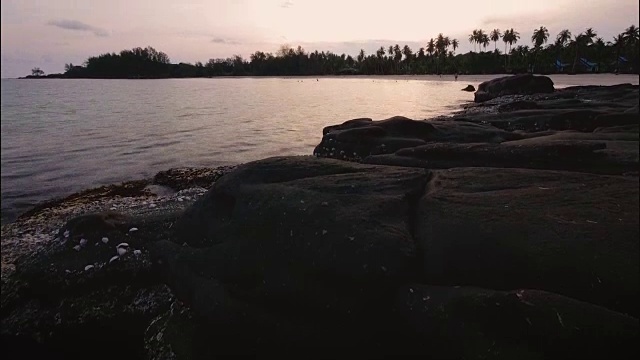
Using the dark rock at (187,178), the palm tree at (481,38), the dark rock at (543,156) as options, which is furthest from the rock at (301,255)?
the palm tree at (481,38)

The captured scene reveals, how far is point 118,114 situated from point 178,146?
24.7 metres

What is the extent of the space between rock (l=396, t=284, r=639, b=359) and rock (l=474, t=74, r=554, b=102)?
147 ft

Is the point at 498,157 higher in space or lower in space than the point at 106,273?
higher

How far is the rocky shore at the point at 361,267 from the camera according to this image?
4594 mm

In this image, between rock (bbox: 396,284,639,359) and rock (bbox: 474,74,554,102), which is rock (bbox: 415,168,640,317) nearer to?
rock (bbox: 396,284,639,359)

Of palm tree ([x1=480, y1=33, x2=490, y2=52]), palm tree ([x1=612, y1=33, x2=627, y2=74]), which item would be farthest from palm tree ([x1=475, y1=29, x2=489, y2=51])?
palm tree ([x1=612, y1=33, x2=627, y2=74])

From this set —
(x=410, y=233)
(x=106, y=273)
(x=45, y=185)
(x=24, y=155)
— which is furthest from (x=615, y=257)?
(x=24, y=155)

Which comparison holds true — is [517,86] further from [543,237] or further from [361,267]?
[361,267]

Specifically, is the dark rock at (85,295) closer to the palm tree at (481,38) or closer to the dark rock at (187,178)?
the dark rock at (187,178)

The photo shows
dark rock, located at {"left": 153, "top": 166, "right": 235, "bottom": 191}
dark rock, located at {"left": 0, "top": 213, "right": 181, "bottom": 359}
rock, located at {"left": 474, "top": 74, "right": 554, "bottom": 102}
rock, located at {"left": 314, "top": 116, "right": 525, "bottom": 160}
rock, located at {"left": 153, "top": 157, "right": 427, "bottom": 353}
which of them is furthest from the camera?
rock, located at {"left": 474, "top": 74, "right": 554, "bottom": 102}

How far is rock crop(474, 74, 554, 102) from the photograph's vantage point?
42.8 m

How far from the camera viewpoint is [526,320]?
428 cm

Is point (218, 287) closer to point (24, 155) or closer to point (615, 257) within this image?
point (615, 257)

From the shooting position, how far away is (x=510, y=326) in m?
4.36
